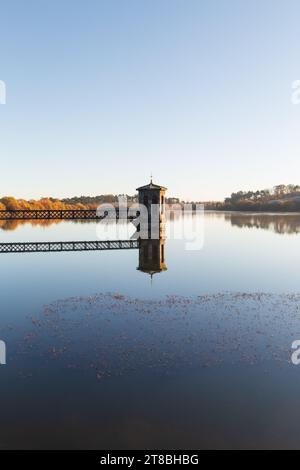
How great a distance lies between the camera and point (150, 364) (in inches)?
489

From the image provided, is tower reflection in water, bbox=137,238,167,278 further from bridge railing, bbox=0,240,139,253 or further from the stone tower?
the stone tower

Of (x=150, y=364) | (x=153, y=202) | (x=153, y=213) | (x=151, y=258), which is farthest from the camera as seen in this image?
(x=153, y=213)

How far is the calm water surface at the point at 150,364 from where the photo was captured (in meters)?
8.84

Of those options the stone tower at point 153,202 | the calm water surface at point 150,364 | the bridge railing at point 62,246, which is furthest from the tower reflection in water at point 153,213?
the calm water surface at point 150,364

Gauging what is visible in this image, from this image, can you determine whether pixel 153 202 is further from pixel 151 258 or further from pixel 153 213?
pixel 151 258

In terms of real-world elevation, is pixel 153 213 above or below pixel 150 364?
above

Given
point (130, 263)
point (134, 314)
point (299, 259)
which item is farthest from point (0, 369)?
point (299, 259)

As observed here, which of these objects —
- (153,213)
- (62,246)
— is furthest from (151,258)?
(153,213)

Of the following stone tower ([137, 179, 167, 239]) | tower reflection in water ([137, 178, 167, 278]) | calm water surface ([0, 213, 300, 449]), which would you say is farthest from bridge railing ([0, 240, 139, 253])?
calm water surface ([0, 213, 300, 449])

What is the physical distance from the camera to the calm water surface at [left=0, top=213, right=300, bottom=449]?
884 centimetres

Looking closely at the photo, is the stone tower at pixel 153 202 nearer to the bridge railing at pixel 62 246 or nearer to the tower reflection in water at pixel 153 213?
the tower reflection in water at pixel 153 213

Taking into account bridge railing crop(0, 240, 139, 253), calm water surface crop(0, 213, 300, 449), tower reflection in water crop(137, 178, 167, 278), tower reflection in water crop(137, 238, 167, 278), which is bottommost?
calm water surface crop(0, 213, 300, 449)
